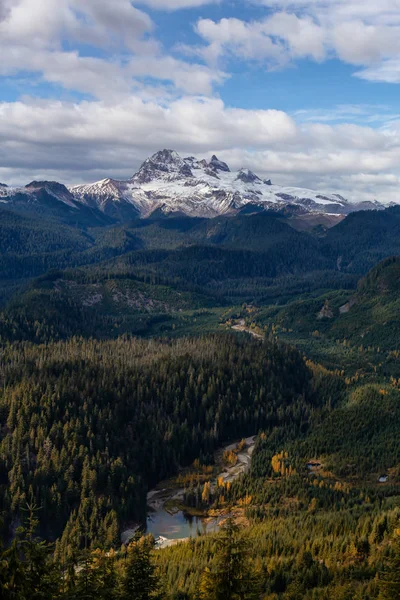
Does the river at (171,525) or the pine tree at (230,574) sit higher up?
the pine tree at (230,574)

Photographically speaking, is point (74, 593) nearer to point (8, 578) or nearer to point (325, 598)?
point (8, 578)

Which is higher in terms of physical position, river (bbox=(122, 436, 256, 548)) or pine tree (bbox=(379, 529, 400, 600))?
pine tree (bbox=(379, 529, 400, 600))

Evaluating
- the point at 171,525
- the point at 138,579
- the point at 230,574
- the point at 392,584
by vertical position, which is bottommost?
the point at 171,525

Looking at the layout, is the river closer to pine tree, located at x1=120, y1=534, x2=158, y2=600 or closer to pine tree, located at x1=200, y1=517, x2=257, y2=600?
pine tree, located at x1=120, y1=534, x2=158, y2=600

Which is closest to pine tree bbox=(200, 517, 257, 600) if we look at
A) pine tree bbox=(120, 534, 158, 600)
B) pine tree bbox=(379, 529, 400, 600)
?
pine tree bbox=(120, 534, 158, 600)

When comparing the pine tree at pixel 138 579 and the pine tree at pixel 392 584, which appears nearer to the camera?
the pine tree at pixel 392 584

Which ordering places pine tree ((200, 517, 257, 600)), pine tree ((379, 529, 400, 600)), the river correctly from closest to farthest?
pine tree ((200, 517, 257, 600)), pine tree ((379, 529, 400, 600)), the river

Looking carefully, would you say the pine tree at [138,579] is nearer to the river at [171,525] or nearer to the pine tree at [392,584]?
the pine tree at [392,584]

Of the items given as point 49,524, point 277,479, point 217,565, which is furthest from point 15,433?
point 217,565

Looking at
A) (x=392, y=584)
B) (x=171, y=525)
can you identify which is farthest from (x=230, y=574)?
(x=171, y=525)

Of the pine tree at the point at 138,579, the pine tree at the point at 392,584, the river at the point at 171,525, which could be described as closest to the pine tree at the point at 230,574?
the pine tree at the point at 138,579

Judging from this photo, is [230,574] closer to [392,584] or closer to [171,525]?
[392,584]
